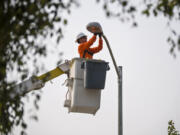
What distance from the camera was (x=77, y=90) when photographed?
25.9ft

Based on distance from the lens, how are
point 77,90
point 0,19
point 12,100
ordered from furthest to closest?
point 77,90, point 12,100, point 0,19

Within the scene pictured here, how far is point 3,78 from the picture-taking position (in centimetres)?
495

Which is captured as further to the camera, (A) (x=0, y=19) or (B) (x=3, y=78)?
(B) (x=3, y=78)

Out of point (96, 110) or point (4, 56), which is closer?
point (4, 56)

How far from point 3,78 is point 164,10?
2.17m

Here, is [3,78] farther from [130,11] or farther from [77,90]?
[77,90]

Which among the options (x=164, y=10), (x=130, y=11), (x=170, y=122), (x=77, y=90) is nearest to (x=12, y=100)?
(x=130, y=11)

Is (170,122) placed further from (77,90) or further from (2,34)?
(2,34)

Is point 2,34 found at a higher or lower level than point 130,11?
lower

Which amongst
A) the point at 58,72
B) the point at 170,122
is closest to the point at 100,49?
the point at 58,72

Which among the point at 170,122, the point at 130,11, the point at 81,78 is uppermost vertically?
the point at 130,11

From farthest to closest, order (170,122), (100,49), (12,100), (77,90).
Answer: (170,122)
(100,49)
(77,90)
(12,100)

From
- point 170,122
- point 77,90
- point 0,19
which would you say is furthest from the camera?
point 170,122

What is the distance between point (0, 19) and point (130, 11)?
156 cm
